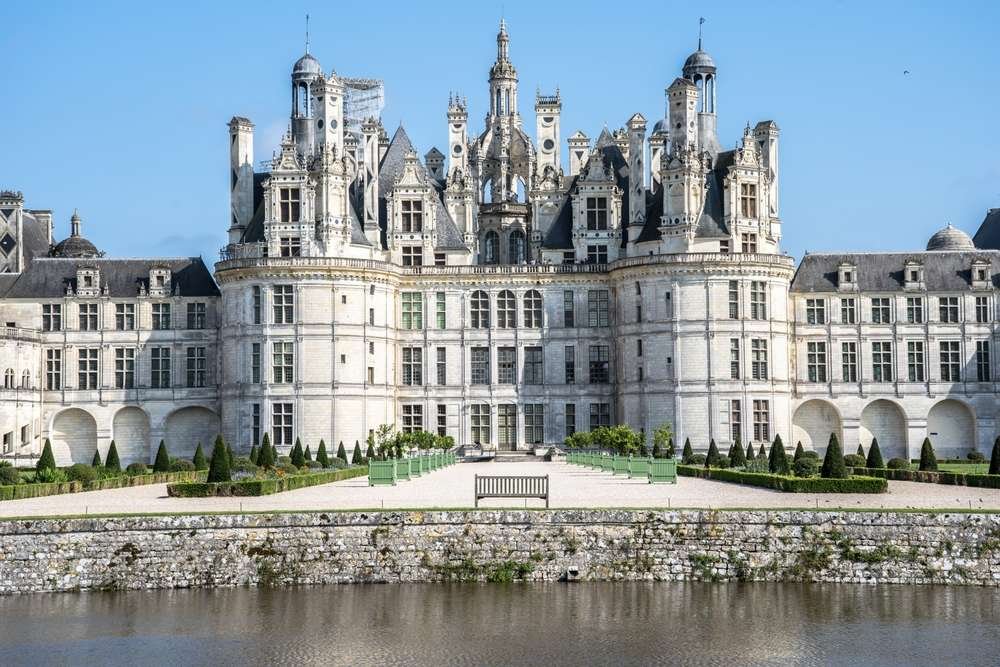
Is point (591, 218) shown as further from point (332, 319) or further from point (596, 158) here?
point (332, 319)

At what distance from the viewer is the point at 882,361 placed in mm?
79000

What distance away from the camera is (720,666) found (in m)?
27.6

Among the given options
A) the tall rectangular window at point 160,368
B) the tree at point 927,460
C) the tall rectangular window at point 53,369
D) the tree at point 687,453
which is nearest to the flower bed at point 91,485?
the tree at point 687,453

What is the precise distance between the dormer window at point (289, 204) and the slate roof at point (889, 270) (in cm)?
2626

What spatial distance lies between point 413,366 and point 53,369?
62.3 feet

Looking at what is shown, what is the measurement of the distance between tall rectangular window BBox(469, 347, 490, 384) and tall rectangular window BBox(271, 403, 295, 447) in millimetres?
10295

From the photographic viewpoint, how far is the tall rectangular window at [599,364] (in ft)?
261

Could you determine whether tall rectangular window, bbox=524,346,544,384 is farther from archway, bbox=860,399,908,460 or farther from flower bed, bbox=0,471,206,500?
flower bed, bbox=0,471,206,500

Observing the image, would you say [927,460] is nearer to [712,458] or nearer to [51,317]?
[712,458]

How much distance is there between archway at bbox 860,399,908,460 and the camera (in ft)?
260

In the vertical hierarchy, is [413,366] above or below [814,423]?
above

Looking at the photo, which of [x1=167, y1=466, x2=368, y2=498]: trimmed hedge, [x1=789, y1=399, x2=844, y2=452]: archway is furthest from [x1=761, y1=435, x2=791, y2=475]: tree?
[x1=789, y1=399, x2=844, y2=452]: archway

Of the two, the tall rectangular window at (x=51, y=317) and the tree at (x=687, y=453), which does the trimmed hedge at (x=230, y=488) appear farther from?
the tall rectangular window at (x=51, y=317)

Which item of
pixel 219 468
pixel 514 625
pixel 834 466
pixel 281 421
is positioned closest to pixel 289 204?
pixel 281 421
